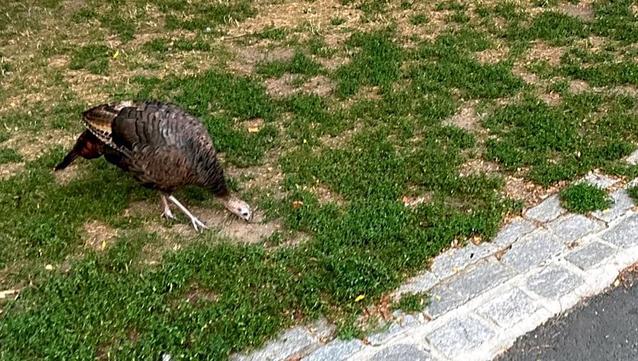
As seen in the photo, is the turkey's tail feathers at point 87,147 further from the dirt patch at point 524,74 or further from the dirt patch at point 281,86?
the dirt patch at point 524,74

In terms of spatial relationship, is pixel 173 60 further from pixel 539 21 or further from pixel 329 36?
pixel 539 21

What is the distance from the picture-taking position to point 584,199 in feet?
15.7

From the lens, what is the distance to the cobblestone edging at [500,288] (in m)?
3.75

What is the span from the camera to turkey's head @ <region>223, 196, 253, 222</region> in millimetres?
4836

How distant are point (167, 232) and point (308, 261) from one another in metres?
0.97

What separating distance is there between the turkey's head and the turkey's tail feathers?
0.87m

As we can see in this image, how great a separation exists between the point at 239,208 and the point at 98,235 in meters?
0.86

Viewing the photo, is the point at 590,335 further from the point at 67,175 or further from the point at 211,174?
the point at 67,175

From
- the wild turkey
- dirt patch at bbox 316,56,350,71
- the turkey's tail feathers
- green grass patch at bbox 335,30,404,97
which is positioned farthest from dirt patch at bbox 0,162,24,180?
dirt patch at bbox 316,56,350,71

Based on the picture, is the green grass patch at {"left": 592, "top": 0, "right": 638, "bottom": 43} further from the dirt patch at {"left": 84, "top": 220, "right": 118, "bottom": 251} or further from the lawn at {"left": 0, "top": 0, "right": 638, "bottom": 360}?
the dirt patch at {"left": 84, "top": 220, "right": 118, "bottom": 251}

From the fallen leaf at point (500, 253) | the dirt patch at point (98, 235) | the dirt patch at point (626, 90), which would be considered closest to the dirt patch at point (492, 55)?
the dirt patch at point (626, 90)

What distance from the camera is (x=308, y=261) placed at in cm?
440

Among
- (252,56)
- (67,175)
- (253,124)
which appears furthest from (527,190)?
(252,56)

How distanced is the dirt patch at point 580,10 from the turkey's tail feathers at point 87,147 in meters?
5.25
